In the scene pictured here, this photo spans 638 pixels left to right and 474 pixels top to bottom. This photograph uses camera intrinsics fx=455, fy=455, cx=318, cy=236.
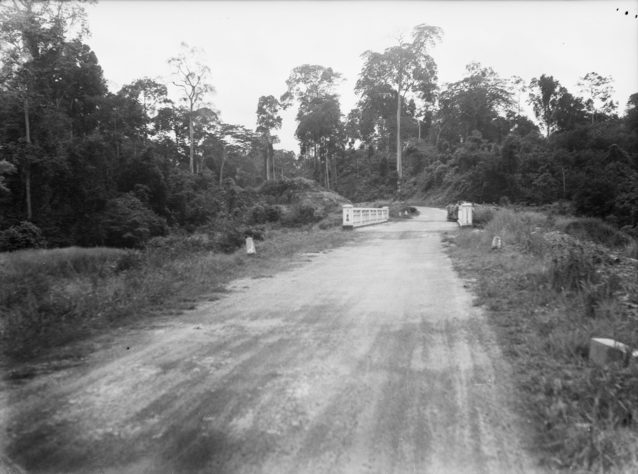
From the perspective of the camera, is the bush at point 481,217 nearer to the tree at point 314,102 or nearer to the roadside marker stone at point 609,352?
the roadside marker stone at point 609,352

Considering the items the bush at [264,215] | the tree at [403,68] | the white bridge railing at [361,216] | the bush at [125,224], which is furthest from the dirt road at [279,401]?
the tree at [403,68]

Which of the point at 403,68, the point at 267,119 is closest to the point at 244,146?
the point at 267,119

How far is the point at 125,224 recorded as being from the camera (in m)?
29.7

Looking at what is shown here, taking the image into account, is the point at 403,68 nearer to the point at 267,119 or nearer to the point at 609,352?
the point at 267,119

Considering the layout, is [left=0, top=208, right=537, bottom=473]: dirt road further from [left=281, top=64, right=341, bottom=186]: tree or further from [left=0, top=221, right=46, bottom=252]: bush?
[left=281, top=64, right=341, bottom=186]: tree

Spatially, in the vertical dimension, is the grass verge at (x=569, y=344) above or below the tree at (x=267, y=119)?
below

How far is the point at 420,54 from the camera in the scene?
144ft

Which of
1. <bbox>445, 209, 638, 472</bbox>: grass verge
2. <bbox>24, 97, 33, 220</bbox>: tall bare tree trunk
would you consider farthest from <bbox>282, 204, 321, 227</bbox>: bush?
<bbox>445, 209, 638, 472</bbox>: grass verge

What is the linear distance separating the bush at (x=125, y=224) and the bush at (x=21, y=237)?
530cm

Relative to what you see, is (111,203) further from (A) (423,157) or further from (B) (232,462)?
(A) (423,157)

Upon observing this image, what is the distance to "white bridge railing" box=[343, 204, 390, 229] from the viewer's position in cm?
1912

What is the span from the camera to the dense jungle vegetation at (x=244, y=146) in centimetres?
2553

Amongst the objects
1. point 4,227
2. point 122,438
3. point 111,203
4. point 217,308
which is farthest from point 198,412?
point 111,203

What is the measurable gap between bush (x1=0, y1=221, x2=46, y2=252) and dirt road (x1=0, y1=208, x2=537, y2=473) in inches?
832
